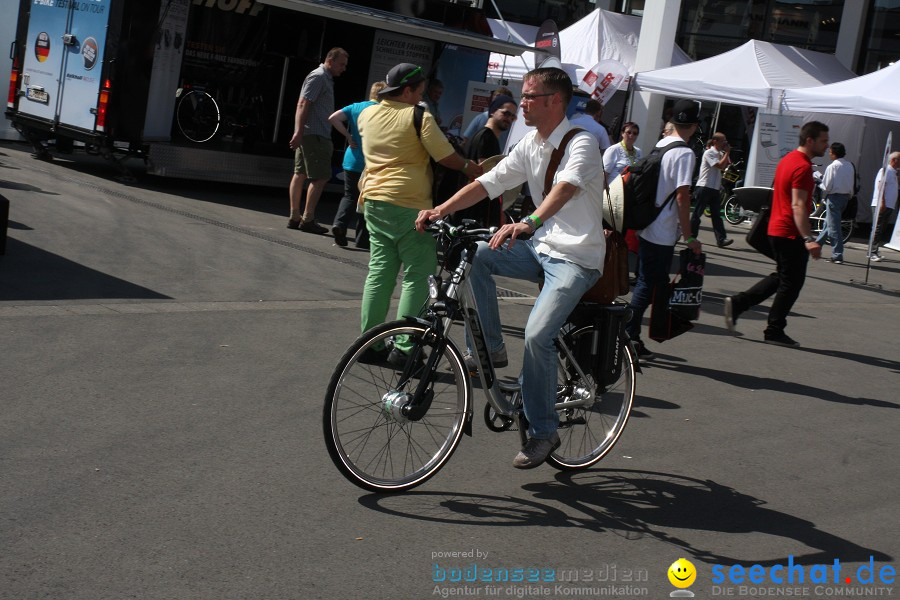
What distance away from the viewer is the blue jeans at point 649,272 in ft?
26.5

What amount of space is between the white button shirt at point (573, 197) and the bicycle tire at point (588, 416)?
48 cm

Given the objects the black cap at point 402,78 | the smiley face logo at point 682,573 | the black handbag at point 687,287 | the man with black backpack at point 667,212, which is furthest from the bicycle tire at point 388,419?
the black handbag at point 687,287

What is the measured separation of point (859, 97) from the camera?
1808 centimetres

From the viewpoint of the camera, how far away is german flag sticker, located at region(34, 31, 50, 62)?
15.2m

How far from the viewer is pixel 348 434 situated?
4.74 m

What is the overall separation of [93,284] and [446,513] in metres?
4.61

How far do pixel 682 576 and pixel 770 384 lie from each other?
13.5ft

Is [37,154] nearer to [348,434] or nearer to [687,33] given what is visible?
[348,434]

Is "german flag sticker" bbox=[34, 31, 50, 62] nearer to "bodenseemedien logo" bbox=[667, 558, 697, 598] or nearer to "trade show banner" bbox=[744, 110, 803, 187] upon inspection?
"trade show banner" bbox=[744, 110, 803, 187]

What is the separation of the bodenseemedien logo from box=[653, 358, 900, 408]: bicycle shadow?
373 centimetres

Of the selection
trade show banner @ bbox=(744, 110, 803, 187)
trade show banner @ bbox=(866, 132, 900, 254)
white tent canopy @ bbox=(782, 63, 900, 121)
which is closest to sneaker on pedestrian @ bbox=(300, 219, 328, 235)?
trade show banner @ bbox=(866, 132, 900, 254)

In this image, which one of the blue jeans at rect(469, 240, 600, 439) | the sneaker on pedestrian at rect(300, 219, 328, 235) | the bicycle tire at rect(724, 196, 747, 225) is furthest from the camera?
the bicycle tire at rect(724, 196, 747, 225)

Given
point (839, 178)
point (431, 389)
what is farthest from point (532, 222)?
point (839, 178)

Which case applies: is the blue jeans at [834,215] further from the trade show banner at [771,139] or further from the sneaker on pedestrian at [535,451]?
the sneaker on pedestrian at [535,451]
